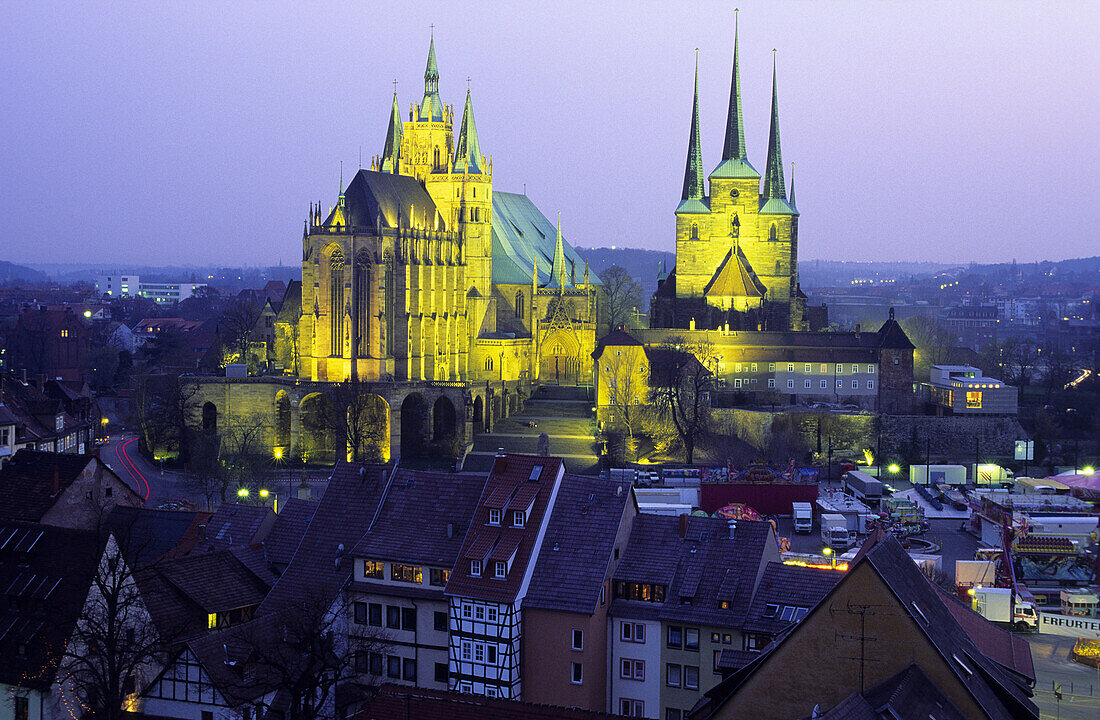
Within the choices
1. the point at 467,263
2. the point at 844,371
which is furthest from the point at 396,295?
the point at 844,371

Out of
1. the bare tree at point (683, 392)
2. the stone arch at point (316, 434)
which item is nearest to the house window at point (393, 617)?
the bare tree at point (683, 392)

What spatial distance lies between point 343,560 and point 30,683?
1017 centimetres

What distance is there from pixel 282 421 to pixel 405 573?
57.0 metres

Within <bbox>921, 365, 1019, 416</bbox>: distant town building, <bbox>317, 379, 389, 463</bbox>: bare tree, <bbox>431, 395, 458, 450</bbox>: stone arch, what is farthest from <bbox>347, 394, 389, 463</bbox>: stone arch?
<bbox>921, 365, 1019, 416</bbox>: distant town building

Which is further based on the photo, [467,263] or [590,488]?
[467,263]

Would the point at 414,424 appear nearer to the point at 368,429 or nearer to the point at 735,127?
the point at 368,429

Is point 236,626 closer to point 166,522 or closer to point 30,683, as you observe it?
point 30,683

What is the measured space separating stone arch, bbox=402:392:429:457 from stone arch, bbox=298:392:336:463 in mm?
5448

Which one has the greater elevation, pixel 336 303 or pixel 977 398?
pixel 336 303

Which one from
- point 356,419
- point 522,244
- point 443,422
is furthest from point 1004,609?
point 522,244

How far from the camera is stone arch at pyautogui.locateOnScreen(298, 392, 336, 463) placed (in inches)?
3760

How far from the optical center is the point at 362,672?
4122 cm

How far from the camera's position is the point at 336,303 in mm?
100000

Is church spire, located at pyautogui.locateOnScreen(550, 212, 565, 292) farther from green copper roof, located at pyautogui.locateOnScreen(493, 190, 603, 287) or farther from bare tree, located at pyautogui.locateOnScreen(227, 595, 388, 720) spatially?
bare tree, located at pyautogui.locateOnScreen(227, 595, 388, 720)
